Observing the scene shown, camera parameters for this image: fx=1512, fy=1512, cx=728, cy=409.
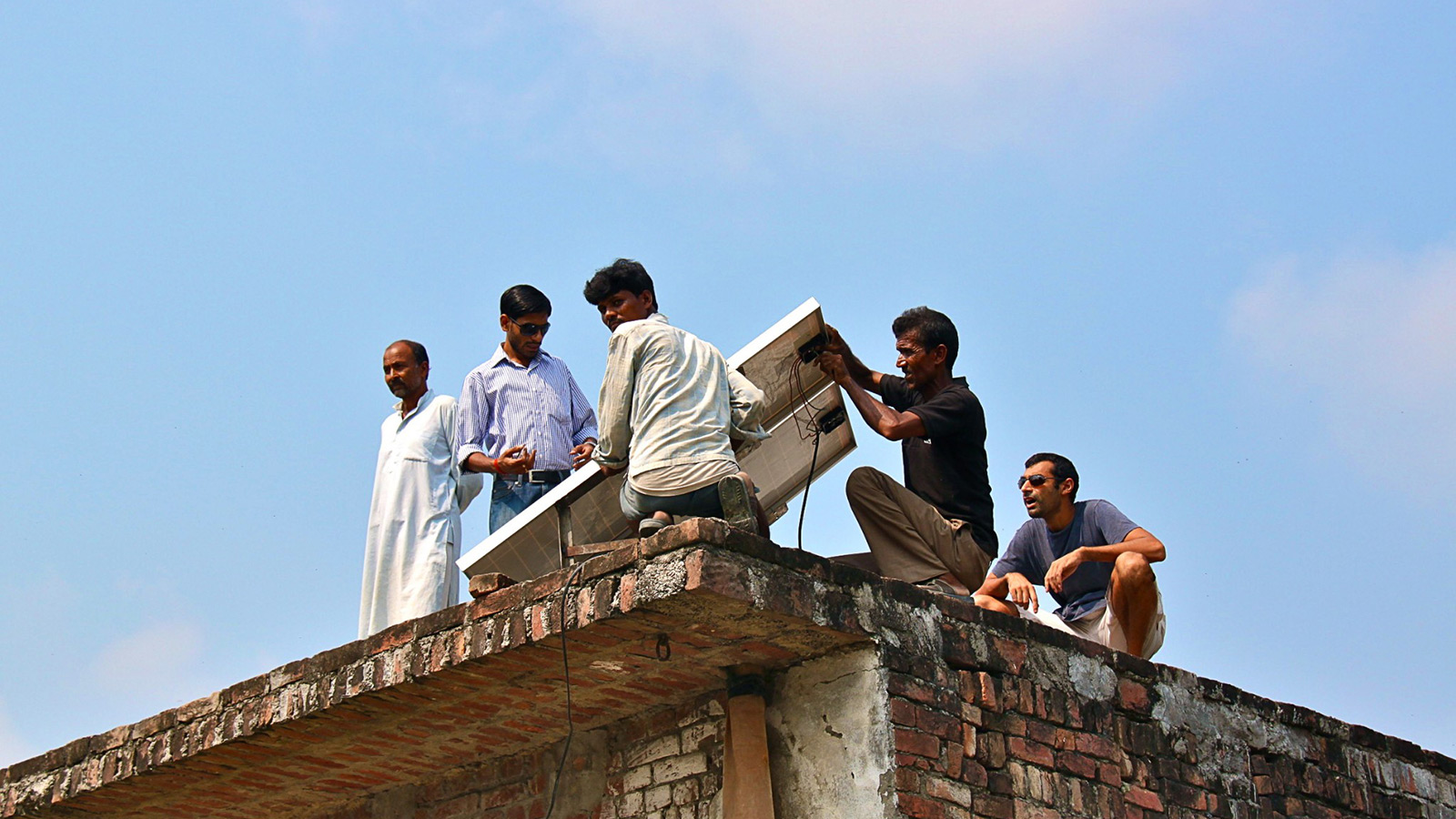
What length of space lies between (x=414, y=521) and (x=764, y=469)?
160 cm

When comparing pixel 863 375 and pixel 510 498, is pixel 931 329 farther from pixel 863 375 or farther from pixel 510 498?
pixel 510 498

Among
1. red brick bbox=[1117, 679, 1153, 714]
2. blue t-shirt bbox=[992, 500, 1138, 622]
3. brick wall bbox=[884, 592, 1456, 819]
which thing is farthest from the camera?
blue t-shirt bbox=[992, 500, 1138, 622]

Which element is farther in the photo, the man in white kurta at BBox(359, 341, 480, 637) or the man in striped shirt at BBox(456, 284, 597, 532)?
the man in striped shirt at BBox(456, 284, 597, 532)

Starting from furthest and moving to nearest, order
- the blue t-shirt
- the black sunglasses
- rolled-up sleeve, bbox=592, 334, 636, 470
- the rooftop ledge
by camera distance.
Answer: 1. the black sunglasses
2. the blue t-shirt
3. rolled-up sleeve, bbox=592, 334, 636, 470
4. the rooftop ledge

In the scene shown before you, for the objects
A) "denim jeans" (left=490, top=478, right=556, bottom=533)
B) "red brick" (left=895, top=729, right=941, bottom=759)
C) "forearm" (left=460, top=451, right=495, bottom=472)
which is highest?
"forearm" (left=460, top=451, right=495, bottom=472)

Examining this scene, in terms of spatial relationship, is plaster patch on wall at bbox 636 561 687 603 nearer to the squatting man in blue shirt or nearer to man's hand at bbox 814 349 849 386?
the squatting man in blue shirt

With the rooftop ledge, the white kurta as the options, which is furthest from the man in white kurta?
the rooftop ledge

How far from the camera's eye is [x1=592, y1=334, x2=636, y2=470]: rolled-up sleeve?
218 inches

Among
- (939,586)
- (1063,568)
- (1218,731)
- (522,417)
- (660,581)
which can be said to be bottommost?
(1218,731)

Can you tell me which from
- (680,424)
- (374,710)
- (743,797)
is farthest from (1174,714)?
(374,710)

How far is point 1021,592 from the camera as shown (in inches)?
239

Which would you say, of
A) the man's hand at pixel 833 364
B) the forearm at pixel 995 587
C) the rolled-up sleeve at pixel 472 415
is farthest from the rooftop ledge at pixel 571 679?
the rolled-up sleeve at pixel 472 415

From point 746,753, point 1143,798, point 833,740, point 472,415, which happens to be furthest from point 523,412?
point 1143,798

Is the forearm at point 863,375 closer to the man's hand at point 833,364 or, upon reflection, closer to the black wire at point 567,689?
the man's hand at point 833,364
